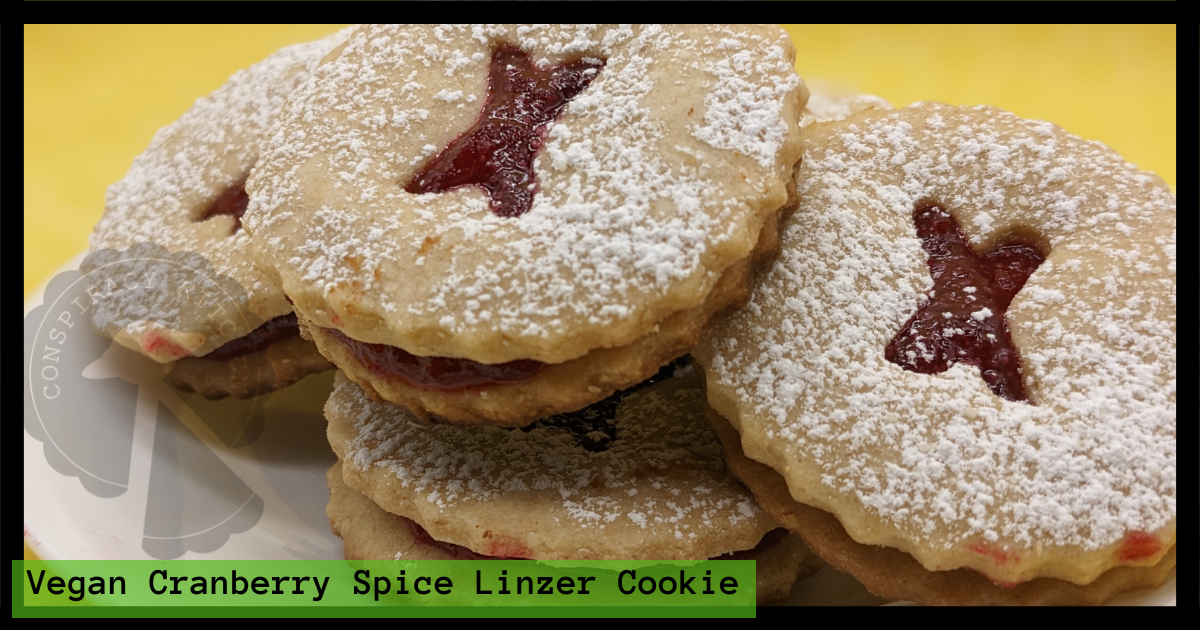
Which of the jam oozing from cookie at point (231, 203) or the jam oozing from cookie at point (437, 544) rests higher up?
the jam oozing from cookie at point (231, 203)

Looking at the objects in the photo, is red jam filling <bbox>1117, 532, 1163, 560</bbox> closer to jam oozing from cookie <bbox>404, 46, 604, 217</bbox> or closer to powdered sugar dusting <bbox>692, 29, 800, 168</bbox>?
powdered sugar dusting <bbox>692, 29, 800, 168</bbox>

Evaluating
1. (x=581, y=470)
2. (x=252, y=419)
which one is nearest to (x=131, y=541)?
(x=252, y=419)

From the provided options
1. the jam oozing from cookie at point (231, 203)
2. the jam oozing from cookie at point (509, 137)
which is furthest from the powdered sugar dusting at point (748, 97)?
the jam oozing from cookie at point (231, 203)

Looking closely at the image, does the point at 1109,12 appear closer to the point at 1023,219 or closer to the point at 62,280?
the point at 1023,219

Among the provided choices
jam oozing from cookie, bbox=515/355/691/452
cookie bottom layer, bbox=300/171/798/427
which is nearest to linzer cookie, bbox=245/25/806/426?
cookie bottom layer, bbox=300/171/798/427

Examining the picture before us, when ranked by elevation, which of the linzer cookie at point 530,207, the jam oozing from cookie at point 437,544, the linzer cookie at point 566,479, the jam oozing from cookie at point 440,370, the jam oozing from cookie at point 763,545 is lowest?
the jam oozing from cookie at point 763,545

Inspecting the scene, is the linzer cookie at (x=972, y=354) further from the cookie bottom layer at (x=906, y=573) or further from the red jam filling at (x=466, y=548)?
the red jam filling at (x=466, y=548)
